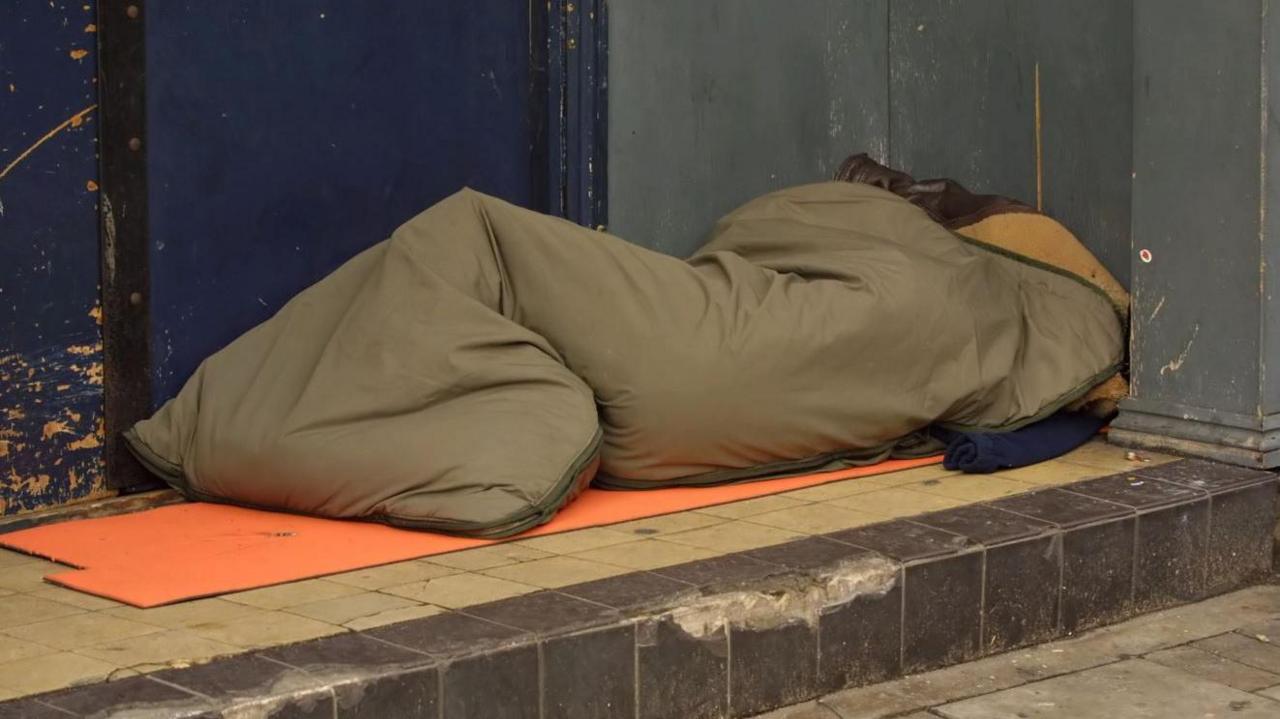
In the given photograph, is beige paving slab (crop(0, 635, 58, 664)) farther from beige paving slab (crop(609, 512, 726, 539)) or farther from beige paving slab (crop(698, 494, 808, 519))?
beige paving slab (crop(698, 494, 808, 519))

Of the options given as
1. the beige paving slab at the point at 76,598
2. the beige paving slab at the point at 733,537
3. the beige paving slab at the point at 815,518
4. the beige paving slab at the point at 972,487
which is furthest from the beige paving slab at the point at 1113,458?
the beige paving slab at the point at 76,598

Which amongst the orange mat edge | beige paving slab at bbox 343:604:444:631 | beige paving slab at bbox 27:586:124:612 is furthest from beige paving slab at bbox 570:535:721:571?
beige paving slab at bbox 27:586:124:612

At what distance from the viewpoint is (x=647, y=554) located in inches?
156

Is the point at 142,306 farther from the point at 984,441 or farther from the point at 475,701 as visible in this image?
the point at 984,441

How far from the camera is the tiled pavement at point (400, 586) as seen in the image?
3.24m

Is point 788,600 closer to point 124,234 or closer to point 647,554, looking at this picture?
point 647,554

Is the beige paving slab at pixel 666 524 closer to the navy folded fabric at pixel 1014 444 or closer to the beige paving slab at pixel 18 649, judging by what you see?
the navy folded fabric at pixel 1014 444

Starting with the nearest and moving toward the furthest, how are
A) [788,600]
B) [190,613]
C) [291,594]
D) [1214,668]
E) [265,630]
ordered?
1. [265,630]
2. [190,613]
3. [291,594]
4. [788,600]
5. [1214,668]

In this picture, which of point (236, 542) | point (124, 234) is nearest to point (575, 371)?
point (236, 542)

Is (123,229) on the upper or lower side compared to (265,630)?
upper

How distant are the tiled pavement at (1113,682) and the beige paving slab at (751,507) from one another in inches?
24.2

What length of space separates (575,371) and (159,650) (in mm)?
1542

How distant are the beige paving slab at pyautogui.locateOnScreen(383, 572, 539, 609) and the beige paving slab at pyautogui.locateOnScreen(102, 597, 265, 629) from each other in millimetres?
304

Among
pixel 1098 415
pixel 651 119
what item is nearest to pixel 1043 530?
pixel 1098 415
